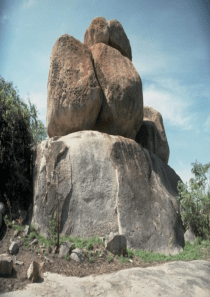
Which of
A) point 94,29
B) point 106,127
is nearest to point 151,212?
point 106,127

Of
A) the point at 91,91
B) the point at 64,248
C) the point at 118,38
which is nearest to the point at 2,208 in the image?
the point at 64,248

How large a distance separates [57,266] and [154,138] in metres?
7.96

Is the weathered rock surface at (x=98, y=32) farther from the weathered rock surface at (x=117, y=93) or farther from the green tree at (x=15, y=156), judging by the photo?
the green tree at (x=15, y=156)

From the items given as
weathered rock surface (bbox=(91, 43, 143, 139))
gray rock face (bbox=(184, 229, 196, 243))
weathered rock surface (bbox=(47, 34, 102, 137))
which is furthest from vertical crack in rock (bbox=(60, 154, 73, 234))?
gray rock face (bbox=(184, 229, 196, 243))

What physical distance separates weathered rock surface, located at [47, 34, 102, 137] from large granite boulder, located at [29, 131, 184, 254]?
0.86 meters

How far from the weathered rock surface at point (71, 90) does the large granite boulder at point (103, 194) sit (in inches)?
33.9

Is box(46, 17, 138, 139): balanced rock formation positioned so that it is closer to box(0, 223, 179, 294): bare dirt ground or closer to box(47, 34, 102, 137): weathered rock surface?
box(47, 34, 102, 137): weathered rock surface

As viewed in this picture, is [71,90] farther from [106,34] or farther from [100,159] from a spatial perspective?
[106,34]

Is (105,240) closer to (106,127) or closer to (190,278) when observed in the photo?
(190,278)

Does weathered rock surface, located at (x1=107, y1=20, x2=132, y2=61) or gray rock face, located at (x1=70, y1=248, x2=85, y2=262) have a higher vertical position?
weathered rock surface, located at (x1=107, y1=20, x2=132, y2=61)

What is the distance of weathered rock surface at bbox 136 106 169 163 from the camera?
13.5 metres

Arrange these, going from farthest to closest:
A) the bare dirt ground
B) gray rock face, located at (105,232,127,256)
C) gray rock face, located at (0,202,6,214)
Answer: gray rock face, located at (0,202,6,214)
gray rock face, located at (105,232,127,256)
the bare dirt ground

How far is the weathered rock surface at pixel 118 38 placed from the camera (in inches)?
496

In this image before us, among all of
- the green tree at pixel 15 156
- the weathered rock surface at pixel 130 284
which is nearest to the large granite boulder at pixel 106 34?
the green tree at pixel 15 156
